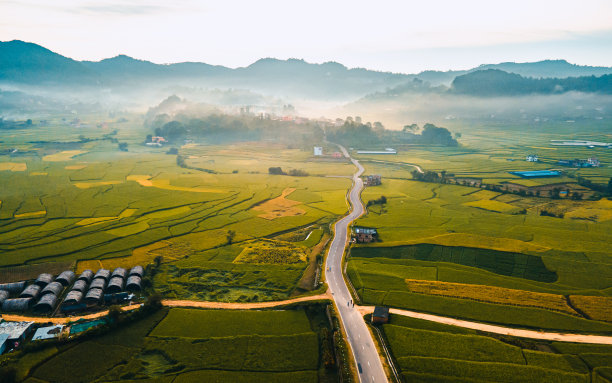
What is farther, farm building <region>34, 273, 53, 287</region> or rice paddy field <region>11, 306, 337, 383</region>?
farm building <region>34, 273, 53, 287</region>

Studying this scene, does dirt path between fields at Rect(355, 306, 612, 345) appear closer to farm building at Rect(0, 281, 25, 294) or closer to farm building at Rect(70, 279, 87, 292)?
farm building at Rect(70, 279, 87, 292)

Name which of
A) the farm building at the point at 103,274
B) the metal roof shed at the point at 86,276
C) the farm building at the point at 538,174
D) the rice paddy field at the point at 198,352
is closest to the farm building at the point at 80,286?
the metal roof shed at the point at 86,276

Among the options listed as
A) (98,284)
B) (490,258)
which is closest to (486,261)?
(490,258)

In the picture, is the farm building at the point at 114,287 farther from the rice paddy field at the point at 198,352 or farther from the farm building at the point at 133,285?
the rice paddy field at the point at 198,352

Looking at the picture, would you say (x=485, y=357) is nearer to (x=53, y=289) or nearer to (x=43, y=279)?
(x=53, y=289)

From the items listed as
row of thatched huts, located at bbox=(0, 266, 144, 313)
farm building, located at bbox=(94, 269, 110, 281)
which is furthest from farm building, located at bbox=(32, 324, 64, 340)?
farm building, located at bbox=(94, 269, 110, 281)

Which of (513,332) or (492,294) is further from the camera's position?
(492,294)
